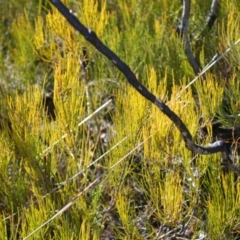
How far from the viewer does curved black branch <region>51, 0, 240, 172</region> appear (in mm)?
1049

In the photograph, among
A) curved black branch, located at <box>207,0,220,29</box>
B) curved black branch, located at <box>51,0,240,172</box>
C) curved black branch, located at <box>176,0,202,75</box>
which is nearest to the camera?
curved black branch, located at <box>51,0,240,172</box>

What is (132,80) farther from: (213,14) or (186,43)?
(213,14)

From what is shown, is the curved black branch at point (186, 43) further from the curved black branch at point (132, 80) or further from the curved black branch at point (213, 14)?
the curved black branch at point (132, 80)

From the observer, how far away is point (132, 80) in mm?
1160

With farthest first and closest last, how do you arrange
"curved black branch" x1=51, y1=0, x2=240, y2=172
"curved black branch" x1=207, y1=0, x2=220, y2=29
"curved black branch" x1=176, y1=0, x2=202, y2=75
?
"curved black branch" x1=207, y1=0, x2=220, y2=29 → "curved black branch" x1=176, y1=0, x2=202, y2=75 → "curved black branch" x1=51, y1=0, x2=240, y2=172

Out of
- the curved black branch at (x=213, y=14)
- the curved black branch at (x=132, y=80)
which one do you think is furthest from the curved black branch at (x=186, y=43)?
the curved black branch at (x=132, y=80)

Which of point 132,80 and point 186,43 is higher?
point 132,80

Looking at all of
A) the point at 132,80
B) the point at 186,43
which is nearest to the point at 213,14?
the point at 186,43

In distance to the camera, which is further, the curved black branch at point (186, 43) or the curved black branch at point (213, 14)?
the curved black branch at point (213, 14)

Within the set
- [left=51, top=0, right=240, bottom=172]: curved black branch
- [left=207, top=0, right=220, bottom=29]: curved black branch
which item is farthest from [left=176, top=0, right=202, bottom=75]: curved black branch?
[left=51, top=0, right=240, bottom=172]: curved black branch

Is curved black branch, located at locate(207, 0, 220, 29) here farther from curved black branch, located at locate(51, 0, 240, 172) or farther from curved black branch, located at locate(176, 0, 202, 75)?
curved black branch, located at locate(51, 0, 240, 172)

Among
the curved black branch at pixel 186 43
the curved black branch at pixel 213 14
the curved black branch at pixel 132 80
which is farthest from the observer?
the curved black branch at pixel 213 14

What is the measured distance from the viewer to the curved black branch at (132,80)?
1.05 meters

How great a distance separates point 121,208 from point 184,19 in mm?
661
